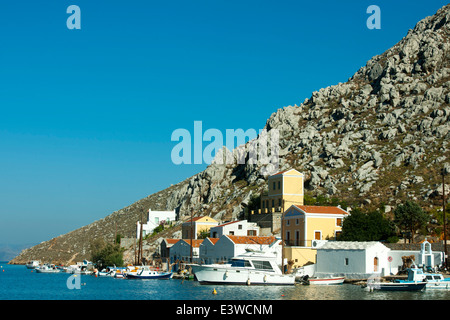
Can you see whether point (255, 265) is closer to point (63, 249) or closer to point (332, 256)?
point (332, 256)

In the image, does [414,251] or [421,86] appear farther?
[421,86]

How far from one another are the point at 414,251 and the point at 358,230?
941 centimetres

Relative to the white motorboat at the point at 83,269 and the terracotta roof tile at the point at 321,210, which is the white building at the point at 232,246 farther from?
the white motorboat at the point at 83,269

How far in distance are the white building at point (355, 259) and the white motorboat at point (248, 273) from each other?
8.07 meters

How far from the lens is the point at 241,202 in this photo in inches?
3907

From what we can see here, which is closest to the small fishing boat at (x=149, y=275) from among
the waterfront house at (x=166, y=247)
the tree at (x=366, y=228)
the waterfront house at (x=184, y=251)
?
the waterfront house at (x=184, y=251)

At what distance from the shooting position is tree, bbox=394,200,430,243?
7062cm

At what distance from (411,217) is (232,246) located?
78.3 ft

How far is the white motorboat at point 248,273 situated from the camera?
58062mm

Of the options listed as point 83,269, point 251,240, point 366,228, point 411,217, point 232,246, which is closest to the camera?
point 366,228

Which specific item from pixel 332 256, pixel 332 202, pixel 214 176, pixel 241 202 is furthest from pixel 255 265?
pixel 214 176

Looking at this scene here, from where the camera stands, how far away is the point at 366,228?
70.4 m

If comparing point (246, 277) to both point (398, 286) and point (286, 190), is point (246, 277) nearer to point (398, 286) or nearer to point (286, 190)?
point (398, 286)

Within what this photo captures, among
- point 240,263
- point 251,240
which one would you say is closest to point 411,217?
point 251,240
